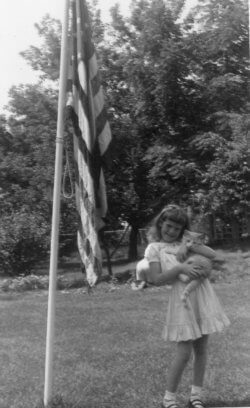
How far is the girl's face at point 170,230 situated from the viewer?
11.5 feet

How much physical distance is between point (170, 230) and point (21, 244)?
9353mm

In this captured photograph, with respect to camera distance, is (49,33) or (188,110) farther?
(49,33)

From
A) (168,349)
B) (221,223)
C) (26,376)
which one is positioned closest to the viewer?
(26,376)

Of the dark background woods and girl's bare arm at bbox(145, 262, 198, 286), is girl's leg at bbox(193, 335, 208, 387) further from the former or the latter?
the dark background woods

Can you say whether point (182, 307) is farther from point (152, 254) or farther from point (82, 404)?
point (82, 404)

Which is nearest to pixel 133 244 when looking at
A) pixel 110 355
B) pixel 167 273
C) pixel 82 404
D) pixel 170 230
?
pixel 110 355

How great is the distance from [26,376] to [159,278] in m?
1.87

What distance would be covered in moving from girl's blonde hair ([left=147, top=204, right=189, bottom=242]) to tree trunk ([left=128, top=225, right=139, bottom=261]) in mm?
11547

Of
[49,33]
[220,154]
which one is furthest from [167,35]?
[220,154]

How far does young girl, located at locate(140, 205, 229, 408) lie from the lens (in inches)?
131

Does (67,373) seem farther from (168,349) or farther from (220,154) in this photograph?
(220,154)

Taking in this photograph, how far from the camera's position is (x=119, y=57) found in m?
17.6

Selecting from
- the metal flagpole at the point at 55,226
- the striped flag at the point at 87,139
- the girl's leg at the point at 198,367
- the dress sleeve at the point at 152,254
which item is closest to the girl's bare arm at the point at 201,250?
the dress sleeve at the point at 152,254

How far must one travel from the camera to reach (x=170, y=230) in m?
3.51
